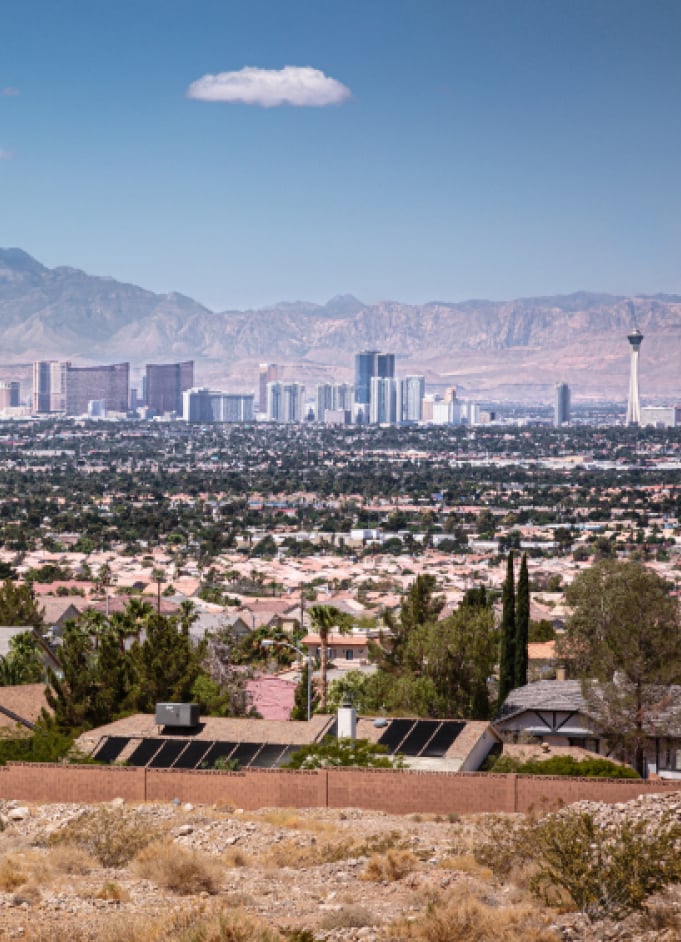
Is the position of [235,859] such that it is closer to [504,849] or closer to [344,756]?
[504,849]

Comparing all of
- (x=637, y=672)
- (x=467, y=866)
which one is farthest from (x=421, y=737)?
(x=467, y=866)

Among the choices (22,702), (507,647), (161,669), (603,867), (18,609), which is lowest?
(18,609)

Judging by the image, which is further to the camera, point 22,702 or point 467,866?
point 22,702

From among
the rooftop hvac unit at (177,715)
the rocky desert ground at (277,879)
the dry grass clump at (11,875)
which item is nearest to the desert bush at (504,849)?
the rocky desert ground at (277,879)

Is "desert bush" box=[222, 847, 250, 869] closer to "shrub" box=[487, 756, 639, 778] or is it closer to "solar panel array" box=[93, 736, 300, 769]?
"solar panel array" box=[93, 736, 300, 769]

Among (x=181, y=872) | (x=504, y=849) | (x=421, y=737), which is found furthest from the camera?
(x=421, y=737)

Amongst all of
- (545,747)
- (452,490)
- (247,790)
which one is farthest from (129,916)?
(452,490)
